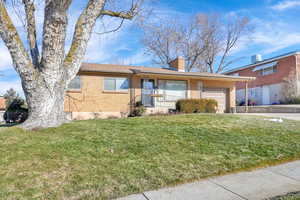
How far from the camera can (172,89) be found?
46.0 feet

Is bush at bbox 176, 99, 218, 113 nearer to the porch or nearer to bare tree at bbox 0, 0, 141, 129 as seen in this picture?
the porch

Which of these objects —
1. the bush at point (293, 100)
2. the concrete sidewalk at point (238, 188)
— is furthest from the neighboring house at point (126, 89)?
the concrete sidewalk at point (238, 188)

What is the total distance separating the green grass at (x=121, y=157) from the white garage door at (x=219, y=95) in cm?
919

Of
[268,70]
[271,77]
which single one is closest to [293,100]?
[271,77]

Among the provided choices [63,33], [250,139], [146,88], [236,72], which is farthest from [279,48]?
[63,33]

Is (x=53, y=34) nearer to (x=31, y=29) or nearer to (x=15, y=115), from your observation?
(x=31, y=29)

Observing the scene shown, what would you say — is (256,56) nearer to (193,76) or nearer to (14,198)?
(193,76)

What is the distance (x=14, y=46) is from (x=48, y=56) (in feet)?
3.08

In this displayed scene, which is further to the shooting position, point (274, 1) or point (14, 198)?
point (274, 1)

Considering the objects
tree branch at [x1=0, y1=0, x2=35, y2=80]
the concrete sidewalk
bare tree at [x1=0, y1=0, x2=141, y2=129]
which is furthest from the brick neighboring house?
tree branch at [x1=0, y1=0, x2=35, y2=80]

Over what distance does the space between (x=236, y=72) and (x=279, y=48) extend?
6.05 meters

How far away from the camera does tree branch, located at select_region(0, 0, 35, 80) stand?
220 inches

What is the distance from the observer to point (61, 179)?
308 cm

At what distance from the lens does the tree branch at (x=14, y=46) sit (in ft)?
18.4
